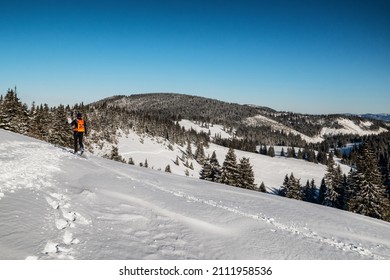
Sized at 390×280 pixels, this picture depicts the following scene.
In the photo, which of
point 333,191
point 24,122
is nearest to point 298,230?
point 333,191

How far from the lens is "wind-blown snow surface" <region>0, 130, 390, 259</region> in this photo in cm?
660

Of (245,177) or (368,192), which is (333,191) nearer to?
(245,177)

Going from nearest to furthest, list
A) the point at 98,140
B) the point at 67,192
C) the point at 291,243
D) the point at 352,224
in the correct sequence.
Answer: the point at 291,243, the point at 67,192, the point at 352,224, the point at 98,140

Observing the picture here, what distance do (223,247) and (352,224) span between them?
8528 millimetres

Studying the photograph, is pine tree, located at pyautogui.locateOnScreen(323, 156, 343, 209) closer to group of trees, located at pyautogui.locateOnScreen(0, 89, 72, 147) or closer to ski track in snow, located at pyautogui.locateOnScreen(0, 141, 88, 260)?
group of trees, located at pyautogui.locateOnScreen(0, 89, 72, 147)

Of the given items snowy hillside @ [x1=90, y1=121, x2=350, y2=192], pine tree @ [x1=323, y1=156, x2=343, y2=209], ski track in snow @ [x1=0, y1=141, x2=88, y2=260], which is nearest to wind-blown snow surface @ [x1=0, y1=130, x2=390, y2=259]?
ski track in snow @ [x1=0, y1=141, x2=88, y2=260]

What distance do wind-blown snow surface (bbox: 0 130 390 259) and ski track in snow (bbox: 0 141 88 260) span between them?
0.09ft

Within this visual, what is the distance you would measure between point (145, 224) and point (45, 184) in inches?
183

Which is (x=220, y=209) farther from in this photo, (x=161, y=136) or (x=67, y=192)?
(x=161, y=136)

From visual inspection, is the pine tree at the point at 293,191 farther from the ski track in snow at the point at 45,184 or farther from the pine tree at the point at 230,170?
the ski track in snow at the point at 45,184

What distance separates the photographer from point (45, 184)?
34.3 feet
